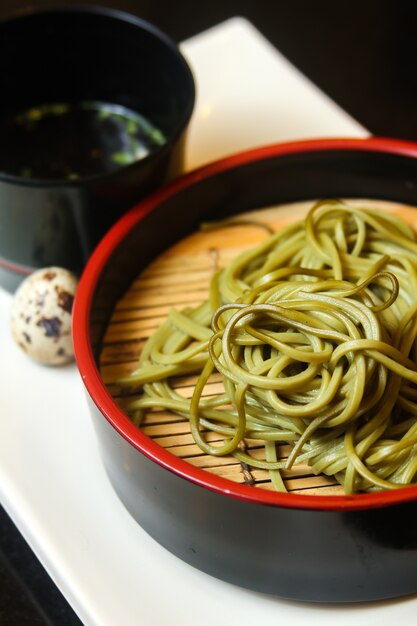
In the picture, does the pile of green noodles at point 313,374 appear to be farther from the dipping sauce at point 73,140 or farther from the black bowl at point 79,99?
the dipping sauce at point 73,140

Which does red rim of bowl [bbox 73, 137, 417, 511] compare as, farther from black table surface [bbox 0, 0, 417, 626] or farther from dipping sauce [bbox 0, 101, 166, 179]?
black table surface [bbox 0, 0, 417, 626]

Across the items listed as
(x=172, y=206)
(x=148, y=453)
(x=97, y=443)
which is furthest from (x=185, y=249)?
(x=148, y=453)

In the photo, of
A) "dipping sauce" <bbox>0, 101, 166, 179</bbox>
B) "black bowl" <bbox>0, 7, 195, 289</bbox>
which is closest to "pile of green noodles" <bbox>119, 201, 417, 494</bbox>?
"black bowl" <bbox>0, 7, 195, 289</bbox>

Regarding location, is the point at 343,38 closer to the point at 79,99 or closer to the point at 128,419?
the point at 79,99

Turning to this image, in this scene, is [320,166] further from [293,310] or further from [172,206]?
[293,310]

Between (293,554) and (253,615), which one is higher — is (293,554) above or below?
above

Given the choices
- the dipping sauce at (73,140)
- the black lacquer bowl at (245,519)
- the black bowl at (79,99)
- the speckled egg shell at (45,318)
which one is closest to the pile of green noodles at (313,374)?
the black lacquer bowl at (245,519)

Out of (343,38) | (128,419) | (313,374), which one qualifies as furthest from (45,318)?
(343,38)
